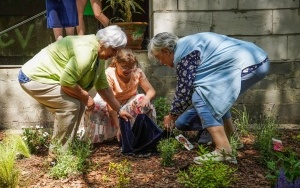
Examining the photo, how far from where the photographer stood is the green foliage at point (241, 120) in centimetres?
520

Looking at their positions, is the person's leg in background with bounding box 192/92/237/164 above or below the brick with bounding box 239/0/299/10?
below

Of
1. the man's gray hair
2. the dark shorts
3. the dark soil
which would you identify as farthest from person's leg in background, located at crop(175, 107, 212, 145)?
the dark shorts

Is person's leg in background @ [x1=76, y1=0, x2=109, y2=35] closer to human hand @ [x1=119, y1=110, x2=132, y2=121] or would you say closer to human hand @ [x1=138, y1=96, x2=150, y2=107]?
human hand @ [x1=138, y1=96, x2=150, y2=107]

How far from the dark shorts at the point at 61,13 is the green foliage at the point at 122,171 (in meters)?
2.42

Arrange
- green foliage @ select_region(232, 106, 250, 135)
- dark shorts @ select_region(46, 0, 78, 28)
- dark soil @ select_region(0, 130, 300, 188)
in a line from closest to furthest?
dark soil @ select_region(0, 130, 300, 188) < green foliage @ select_region(232, 106, 250, 135) < dark shorts @ select_region(46, 0, 78, 28)

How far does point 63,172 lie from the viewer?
12.4 feet

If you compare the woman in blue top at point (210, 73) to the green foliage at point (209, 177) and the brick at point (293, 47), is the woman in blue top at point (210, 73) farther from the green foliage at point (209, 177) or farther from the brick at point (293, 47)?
the brick at point (293, 47)

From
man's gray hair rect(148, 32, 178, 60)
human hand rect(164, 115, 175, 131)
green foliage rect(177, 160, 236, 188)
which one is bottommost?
green foliage rect(177, 160, 236, 188)

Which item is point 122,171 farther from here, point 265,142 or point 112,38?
point 265,142

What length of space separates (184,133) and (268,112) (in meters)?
1.37

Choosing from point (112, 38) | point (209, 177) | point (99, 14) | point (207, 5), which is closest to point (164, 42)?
point (112, 38)

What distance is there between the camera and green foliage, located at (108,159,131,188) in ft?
11.3

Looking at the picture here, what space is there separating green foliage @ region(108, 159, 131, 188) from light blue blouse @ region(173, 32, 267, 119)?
899 millimetres

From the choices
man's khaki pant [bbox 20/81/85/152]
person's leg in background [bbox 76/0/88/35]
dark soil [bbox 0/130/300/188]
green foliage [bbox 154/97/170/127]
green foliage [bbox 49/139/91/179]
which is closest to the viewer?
dark soil [bbox 0/130/300/188]
